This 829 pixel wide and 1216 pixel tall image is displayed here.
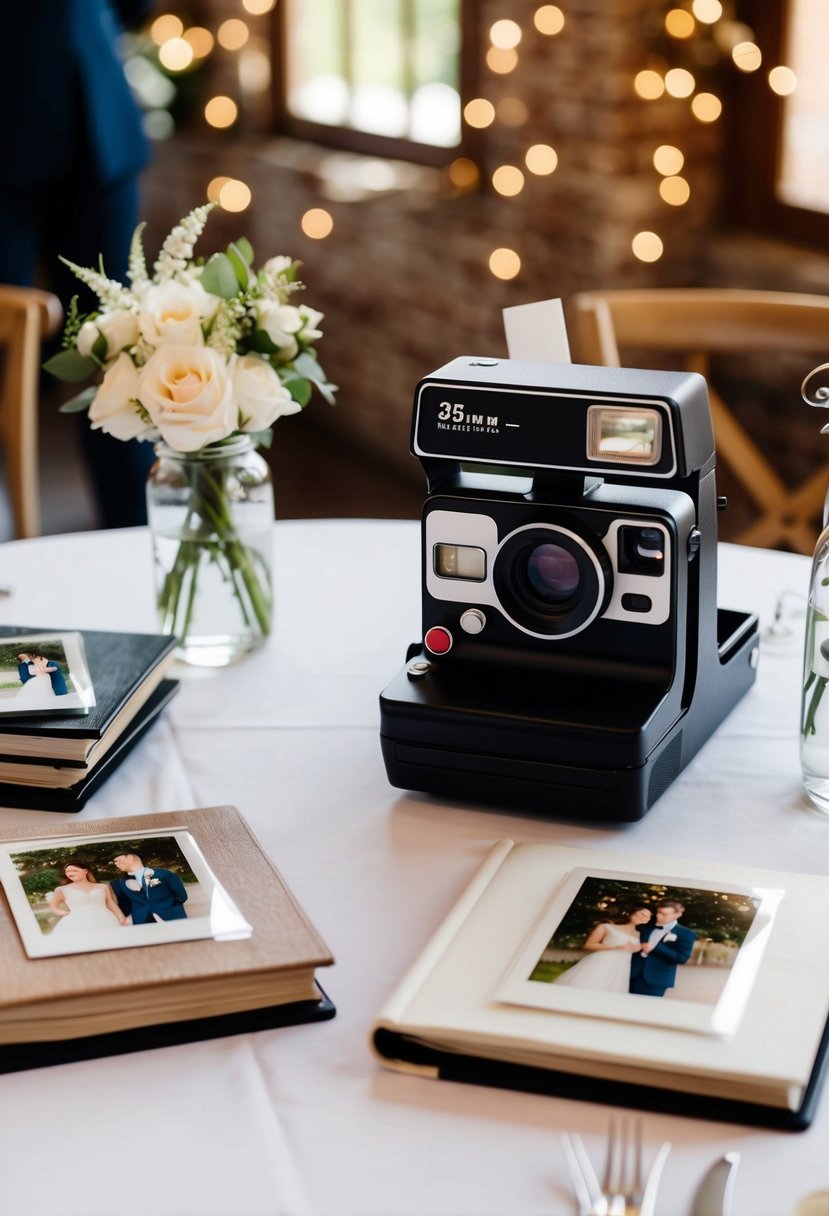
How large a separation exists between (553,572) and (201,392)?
333 millimetres

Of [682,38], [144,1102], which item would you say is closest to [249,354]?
[144,1102]

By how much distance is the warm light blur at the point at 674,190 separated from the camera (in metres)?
3.27

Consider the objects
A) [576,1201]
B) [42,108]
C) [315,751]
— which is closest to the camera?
[576,1201]

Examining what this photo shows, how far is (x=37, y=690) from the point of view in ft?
3.82

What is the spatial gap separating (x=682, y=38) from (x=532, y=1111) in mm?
2836

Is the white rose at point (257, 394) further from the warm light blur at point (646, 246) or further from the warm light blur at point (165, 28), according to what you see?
the warm light blur at point (165, 28)

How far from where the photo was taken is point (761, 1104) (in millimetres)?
779

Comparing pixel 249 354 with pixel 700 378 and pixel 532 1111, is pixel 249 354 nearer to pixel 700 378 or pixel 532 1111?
pixel 700 378

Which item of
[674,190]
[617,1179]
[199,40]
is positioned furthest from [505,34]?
[617,1179]

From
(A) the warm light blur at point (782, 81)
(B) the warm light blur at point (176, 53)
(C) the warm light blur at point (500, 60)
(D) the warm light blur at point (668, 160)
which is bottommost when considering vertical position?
(D) the warm light blur at point (668, 160)

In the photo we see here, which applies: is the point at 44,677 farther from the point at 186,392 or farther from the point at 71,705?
the point at 186,392

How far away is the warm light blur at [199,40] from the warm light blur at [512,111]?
175 centimetres

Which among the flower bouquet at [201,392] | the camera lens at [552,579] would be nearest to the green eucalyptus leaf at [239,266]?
the flower bouquet at [201,392]

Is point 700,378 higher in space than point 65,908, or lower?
higher
